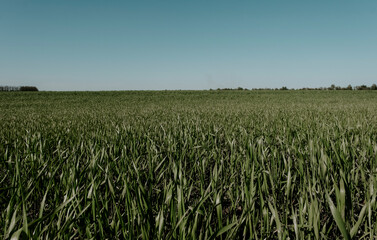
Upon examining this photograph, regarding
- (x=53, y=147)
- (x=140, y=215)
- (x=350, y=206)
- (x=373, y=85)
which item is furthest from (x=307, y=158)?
(x=373, y=85)

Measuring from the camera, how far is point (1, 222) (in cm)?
117

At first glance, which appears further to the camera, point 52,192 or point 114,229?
point 52,192

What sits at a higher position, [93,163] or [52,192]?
[93,163]

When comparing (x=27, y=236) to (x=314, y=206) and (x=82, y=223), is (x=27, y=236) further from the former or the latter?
(x=314, y=206)

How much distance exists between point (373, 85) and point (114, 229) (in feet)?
202

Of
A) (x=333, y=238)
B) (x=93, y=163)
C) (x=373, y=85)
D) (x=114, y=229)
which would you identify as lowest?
(x=333, y=238)

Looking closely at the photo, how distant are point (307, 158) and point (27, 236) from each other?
2.15m

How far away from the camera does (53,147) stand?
10.1 ft

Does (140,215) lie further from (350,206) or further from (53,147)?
(53,147)

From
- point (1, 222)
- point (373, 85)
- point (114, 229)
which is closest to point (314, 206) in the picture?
point (114, 229)

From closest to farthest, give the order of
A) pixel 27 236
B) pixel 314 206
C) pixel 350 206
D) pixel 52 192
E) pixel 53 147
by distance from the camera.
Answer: pixel 27 236 < pixel 314 206 < pixel 350 206 < pixel 52 192 < pixel 53 147

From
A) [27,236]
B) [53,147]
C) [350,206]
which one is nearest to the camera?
[27,236]

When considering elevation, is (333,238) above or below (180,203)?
below

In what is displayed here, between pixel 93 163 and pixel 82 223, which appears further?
pixel 93 163
